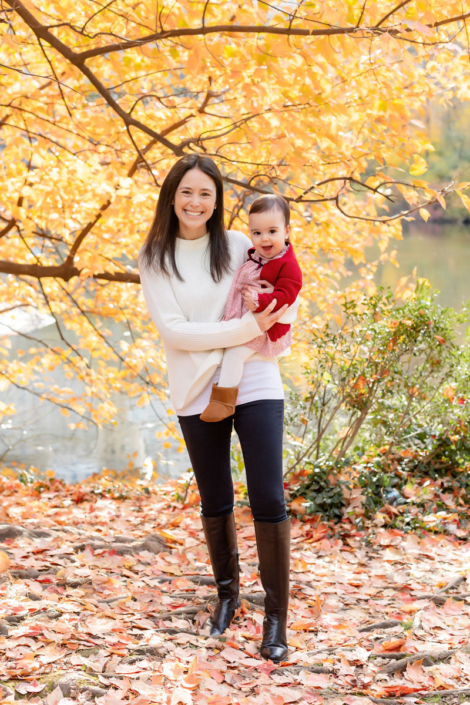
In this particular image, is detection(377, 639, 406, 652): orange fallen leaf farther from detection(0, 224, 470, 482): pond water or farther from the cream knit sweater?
detection(0, 224, 470, 482): pond water

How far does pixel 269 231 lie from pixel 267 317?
31 cm

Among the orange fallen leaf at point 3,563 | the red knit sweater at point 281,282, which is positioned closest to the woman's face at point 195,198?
the red knit sweater at point 281,282

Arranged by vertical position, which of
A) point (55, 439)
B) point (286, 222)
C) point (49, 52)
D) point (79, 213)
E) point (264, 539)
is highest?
point (49, 52)

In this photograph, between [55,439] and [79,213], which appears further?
[55,439]

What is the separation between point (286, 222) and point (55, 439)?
8.55m

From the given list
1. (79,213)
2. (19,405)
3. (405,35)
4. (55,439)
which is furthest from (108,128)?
(19,405)

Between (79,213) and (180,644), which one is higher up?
(79,213)

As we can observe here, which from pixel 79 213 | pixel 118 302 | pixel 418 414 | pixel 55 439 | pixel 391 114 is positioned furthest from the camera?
pixel 55 439

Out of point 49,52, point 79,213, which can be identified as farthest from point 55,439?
point 49,52

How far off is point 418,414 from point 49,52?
11.4 ft

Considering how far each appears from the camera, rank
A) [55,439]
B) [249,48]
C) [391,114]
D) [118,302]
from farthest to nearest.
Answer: [55,439] → [118,302] → [391,114] → [249,48]

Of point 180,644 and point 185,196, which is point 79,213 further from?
point 180,644

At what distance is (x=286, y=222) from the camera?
2180 mm

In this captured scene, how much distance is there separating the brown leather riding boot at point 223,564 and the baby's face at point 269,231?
993 mm
